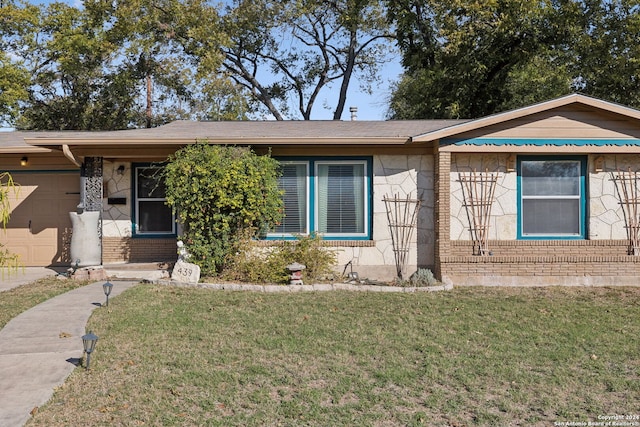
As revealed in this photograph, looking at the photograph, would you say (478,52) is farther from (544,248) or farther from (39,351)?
(39,351)

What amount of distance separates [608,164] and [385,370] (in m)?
7.84

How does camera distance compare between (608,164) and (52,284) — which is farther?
(608,164)

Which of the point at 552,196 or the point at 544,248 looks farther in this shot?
the point at 552,196

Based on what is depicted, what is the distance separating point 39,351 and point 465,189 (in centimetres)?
793

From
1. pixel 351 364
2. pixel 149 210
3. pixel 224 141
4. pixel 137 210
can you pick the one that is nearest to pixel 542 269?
pixel 351 364

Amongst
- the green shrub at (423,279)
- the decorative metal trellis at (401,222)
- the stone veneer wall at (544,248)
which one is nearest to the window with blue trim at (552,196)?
the stone veneer wall at (544,248)

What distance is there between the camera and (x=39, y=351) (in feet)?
19.5

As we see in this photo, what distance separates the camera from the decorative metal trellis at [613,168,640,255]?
10727 mm

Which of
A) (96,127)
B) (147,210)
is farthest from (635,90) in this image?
(96,127)

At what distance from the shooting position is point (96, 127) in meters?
25.1

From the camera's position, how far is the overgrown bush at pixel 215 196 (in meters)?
9.99

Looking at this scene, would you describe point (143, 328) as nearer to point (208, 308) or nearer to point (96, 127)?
point (208, 308)

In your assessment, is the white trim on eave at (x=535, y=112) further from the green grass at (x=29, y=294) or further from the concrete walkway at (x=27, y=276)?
the concrete walkway at (x=27, y=276)

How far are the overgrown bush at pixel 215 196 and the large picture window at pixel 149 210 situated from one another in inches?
70.1
